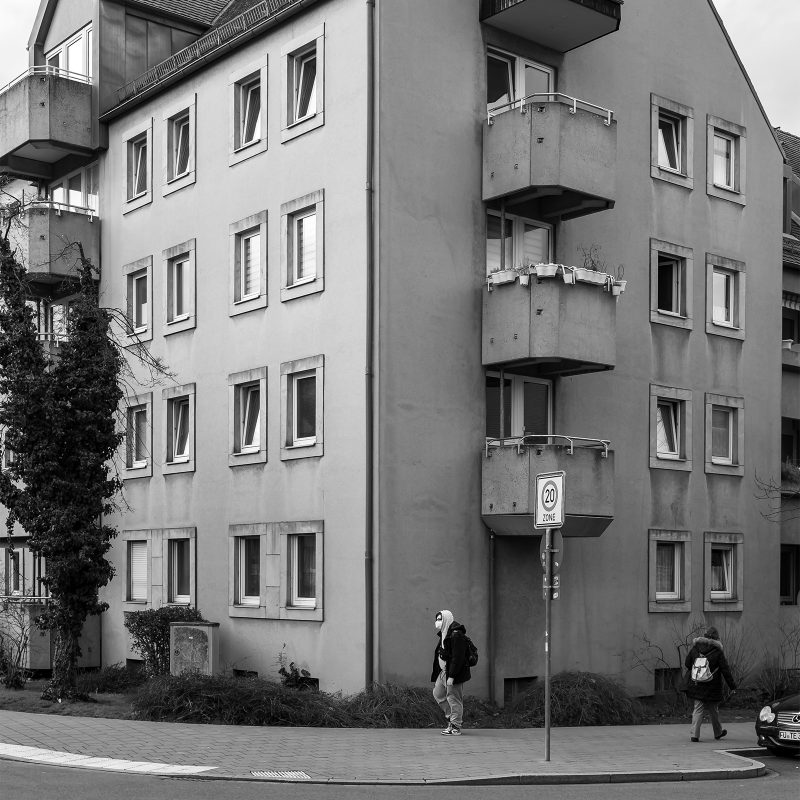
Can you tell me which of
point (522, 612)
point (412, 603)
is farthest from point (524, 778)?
point (522, 612)

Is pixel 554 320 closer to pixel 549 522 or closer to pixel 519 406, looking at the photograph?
pixel 519 406

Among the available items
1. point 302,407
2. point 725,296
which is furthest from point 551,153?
Result: point 725,296

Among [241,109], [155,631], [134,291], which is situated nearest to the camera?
[155,631]

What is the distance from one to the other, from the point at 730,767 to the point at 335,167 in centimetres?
1199

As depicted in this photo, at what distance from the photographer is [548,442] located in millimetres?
24203

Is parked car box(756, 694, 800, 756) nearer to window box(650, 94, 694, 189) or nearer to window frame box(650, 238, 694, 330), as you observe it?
window frame box(650, 238, 694, 330)

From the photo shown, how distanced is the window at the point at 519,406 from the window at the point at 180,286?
6677mm

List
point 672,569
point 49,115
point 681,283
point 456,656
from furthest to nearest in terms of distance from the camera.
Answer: point 49,115, point 681,283, point 672,569, point 456,656

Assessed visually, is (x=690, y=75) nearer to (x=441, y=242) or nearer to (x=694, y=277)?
(x=694, y=277)

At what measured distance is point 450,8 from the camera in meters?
23.2

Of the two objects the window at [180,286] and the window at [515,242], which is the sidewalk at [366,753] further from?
the window at [180,286]

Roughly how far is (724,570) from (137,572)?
12.3 metres

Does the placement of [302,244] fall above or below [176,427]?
above

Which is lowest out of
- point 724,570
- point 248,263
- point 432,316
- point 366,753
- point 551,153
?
point 366,753
